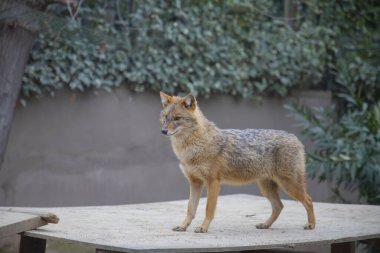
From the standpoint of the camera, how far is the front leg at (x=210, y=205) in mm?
5078

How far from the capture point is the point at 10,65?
6.64 meters

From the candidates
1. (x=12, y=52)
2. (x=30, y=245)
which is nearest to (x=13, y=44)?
(x=12, y=52)

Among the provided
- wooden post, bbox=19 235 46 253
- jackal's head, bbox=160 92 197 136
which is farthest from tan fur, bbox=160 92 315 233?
wooden post, bbox=19 235 46 253

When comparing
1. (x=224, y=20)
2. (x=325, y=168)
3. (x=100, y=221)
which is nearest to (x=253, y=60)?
(x=224, y=20)

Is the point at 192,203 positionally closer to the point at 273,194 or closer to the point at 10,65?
the point at 273,194

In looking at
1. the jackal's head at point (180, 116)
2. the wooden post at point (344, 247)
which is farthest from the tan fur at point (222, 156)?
the wooden post at point (344, 247)

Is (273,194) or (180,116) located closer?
(180,116)

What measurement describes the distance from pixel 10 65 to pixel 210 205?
2.69 meters

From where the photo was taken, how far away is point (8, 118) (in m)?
6.75

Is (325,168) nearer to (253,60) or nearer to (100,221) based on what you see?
(253,60)

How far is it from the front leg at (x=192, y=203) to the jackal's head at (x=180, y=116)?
447 mm

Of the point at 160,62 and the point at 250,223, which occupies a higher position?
the point at 160,62

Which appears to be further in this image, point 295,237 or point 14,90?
point 14,90

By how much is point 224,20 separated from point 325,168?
2.71 m
